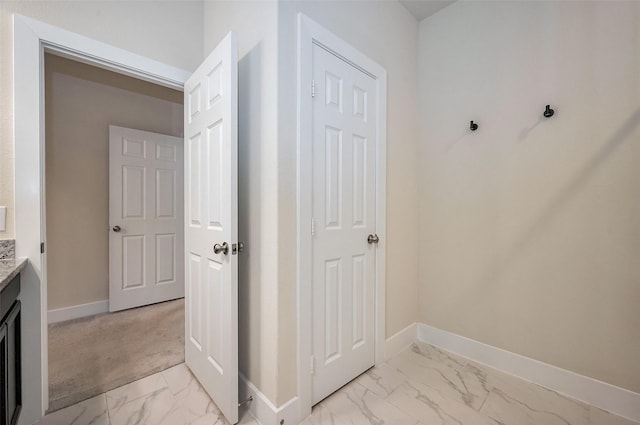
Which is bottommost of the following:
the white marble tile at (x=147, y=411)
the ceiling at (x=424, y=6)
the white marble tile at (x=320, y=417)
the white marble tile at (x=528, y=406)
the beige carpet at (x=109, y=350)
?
the white marble tile at (x=528, y=406)

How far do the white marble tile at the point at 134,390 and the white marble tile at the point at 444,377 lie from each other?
1577mm

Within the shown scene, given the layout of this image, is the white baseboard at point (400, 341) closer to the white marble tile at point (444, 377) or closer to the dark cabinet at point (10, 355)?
the white marble tile at point (444, 377)

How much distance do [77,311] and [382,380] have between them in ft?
9.91

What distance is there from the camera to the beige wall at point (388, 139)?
1356 millimetres

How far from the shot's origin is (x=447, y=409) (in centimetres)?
151

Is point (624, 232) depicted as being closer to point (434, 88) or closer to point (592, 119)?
point (592, 119)

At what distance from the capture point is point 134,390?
5.47 feet

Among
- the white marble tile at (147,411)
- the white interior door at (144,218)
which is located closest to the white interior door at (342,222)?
the white marble tile at (147,411)

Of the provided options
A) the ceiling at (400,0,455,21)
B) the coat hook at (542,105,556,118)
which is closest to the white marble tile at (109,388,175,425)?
the coat hook at (542,105,556,118)

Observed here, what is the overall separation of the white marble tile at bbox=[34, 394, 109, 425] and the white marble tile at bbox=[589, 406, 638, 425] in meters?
2.59

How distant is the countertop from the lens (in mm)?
1043

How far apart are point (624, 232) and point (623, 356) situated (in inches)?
27.1

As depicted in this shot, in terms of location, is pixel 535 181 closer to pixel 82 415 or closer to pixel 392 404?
pixel 392 404

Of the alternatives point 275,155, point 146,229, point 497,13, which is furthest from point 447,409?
point 146,229
